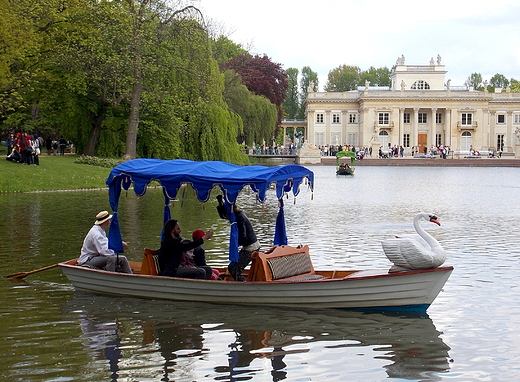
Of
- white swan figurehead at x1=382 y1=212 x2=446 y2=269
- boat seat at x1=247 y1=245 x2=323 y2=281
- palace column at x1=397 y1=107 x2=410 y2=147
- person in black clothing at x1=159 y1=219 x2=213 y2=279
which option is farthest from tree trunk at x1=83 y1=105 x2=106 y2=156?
palace column at x1=397 y1=107 x2=410 y2=147

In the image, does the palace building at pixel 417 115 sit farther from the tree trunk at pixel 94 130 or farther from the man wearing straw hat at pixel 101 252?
the man wearing straw hat at pixel 101 252

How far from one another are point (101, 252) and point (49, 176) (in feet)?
83.5

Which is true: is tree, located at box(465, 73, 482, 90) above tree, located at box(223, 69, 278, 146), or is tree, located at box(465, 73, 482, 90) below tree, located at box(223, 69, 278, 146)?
above

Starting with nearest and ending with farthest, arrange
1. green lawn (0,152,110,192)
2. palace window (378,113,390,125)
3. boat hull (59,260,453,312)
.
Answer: boat hull (59,260,453,312) < green lawn (0,152,110,192) < palace window (378,113,390,125)

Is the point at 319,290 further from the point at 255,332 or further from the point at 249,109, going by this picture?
the point at 249,109

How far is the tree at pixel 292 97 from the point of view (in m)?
155

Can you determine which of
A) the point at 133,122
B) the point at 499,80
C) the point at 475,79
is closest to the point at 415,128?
the point at 475,79

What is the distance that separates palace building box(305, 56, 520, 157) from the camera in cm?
11450

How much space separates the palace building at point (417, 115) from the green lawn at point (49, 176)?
247ft

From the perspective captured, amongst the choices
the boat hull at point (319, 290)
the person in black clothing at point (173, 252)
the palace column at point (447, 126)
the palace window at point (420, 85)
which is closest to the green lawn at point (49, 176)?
the person in black clothing at point (173, 252)

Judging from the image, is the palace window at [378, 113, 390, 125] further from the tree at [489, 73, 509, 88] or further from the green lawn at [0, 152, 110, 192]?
the green lawn at [0, 152, 110, 192]

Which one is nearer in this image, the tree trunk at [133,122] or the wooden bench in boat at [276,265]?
the wooden bench in boat at [276,265]

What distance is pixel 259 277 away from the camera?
43.2 ft

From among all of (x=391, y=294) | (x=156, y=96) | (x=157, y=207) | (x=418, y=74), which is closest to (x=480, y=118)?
(x=418, y=74)
